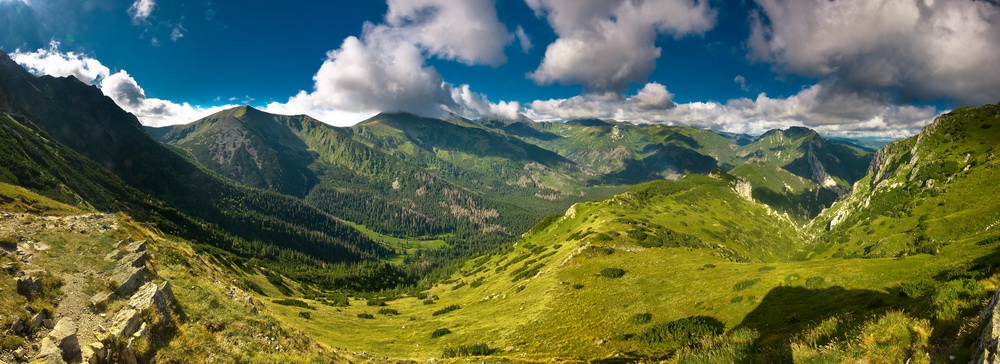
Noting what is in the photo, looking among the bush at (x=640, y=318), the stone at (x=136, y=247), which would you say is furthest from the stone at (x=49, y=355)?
the bush at (x=640, y=318)

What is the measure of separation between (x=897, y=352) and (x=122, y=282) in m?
38.2

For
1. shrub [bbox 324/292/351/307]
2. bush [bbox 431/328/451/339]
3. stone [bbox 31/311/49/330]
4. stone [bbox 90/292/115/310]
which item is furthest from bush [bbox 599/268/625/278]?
shrub [bbox 324/292/351/307]

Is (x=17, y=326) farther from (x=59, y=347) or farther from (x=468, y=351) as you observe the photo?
(x=468, y=351)

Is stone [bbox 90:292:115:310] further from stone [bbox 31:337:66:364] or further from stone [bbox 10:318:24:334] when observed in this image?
stone [bbox 31:337:66:364]

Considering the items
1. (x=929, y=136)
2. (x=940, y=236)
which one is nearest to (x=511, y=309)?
(x=940, y=236)

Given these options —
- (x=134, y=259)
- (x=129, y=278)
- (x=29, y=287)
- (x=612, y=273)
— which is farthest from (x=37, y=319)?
(x=612, y=273)

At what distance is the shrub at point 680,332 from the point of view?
26.6 m

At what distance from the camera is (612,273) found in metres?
62.2

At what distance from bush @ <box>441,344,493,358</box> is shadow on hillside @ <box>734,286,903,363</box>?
23505 millimetres

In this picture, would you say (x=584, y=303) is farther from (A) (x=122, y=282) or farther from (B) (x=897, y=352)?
(A) (x=122, y=282)

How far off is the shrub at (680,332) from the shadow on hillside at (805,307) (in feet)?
7.46

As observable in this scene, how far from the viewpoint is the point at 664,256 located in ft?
240

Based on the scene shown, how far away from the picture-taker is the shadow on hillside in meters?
20.9

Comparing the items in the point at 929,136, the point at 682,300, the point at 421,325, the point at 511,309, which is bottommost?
the point at 421,325
